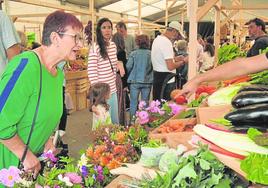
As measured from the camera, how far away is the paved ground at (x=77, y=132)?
470cm

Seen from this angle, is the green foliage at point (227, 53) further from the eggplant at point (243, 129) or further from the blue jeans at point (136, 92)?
the eggplant at point (243, 129)

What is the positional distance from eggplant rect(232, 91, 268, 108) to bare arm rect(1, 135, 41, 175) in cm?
98

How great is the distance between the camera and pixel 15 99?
1.61 meters

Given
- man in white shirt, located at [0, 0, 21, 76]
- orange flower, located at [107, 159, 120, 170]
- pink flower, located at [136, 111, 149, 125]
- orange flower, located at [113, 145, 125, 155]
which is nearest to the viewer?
orange flower, located at [107, 159, 120, 170]

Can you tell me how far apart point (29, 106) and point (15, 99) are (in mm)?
102

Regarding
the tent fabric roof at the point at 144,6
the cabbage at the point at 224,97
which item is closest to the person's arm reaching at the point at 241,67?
the cabbage at the point at 224,97

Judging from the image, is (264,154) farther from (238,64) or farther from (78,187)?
(78,187)

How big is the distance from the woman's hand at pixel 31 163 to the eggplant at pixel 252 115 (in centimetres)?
101

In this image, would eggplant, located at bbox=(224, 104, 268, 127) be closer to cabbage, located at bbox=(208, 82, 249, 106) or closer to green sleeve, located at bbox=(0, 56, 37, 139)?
cabbage, located at bbox=(208, 82, 249, 106)

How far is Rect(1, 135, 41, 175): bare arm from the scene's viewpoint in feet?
5.48

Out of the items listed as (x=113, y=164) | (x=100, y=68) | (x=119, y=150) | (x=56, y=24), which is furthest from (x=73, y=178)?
(x=100, y=68)

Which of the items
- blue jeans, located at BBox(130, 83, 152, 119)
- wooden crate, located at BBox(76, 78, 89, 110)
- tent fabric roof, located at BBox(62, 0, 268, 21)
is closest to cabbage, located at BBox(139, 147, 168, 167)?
blue jeans, located at BBox(130, 83, 152, 119)

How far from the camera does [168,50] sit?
4520mm

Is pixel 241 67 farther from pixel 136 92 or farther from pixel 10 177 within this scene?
pixel 136 92
